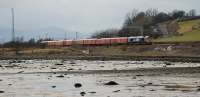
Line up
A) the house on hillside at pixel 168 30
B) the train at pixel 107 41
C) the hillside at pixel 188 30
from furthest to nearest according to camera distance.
Result: the house on hillside at pixel 168 30 < the hillside at pixel 188 30 < the train at pixel 107 41

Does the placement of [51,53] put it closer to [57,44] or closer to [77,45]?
[77,45]

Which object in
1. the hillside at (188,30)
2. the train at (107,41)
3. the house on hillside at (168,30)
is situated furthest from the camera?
the house on hillside at (168,30)

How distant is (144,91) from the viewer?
2280 centimetres

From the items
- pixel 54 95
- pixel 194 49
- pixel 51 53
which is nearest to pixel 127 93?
pixel 54 95

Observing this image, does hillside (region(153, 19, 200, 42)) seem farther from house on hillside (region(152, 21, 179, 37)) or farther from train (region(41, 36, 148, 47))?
train (region(41, 36, 148, 47))

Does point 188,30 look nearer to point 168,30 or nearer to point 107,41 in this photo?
point 168,30

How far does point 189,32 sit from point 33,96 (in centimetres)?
10641

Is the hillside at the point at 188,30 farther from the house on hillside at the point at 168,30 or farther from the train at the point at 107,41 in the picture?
the train at the point at 107,41

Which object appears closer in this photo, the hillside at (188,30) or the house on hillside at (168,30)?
the hillside at (188,30)

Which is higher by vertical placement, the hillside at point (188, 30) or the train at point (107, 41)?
the hillside at point (188, 30)

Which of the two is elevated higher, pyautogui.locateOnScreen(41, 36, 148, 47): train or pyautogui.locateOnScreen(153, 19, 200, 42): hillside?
pyautogui.locateOnScreen(153, 19, 200, 42): hillside

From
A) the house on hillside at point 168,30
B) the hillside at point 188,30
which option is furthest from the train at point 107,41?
the house on hillside at point 168,30

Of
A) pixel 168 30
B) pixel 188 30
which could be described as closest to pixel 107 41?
pixel 188 30

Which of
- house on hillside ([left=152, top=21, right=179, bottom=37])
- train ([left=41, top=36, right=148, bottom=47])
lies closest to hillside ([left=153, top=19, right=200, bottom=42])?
house on hillside ([left=152, top=21, right=179, bottom=37])
